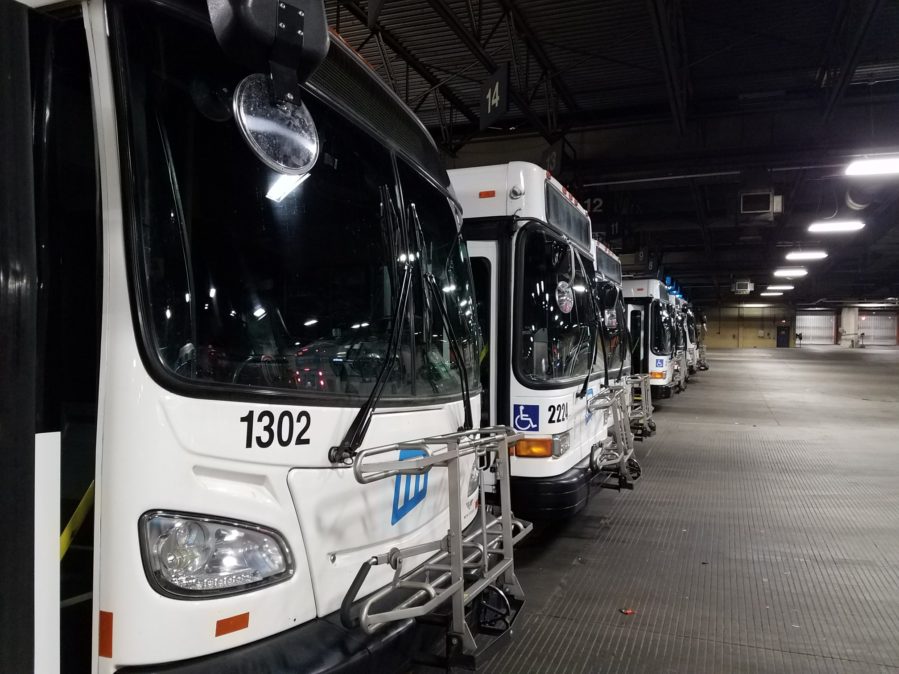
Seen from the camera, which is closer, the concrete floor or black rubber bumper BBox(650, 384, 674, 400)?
the concrete floor

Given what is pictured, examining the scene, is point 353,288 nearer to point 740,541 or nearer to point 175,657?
point 175,657

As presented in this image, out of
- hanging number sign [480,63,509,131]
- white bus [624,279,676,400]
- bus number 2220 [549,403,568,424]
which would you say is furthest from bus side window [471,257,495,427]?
white bus [624,279,676,400]

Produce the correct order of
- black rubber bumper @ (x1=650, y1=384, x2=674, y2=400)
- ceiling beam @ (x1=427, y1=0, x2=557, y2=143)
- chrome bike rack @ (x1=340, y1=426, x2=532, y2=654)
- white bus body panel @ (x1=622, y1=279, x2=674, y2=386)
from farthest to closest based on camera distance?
black rubber bumper @ (x1=650, y1=384, x2=674, y2=400)
white bus body panel @ (x1=622, y1=279, x2=674, y2=386)
ceiling beam @ (x1=427, y1=0, x2=557, y2=143)
chrome bike rack @ (x1=340, y1=426, x2=532, y2=654)

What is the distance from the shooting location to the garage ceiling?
26.6ft

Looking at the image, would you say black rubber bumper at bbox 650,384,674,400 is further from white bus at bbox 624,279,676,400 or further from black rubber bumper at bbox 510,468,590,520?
black rubber bumper at bbox 510,468,590,520

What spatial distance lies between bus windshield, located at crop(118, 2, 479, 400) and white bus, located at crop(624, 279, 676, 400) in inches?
493

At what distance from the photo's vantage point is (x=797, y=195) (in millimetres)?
15898

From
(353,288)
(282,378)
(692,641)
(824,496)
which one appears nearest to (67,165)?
(282,378)

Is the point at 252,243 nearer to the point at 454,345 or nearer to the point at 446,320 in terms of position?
the point at 446,320

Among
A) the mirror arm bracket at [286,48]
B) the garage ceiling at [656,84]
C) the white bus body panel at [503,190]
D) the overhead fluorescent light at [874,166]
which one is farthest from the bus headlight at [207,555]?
the overhead fluorescent light at [874,166]

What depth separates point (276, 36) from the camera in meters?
1.49

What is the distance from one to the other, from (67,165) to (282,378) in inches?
30.5

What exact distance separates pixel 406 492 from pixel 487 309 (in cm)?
244

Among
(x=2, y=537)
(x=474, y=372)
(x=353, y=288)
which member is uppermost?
(x=353, y=288)
